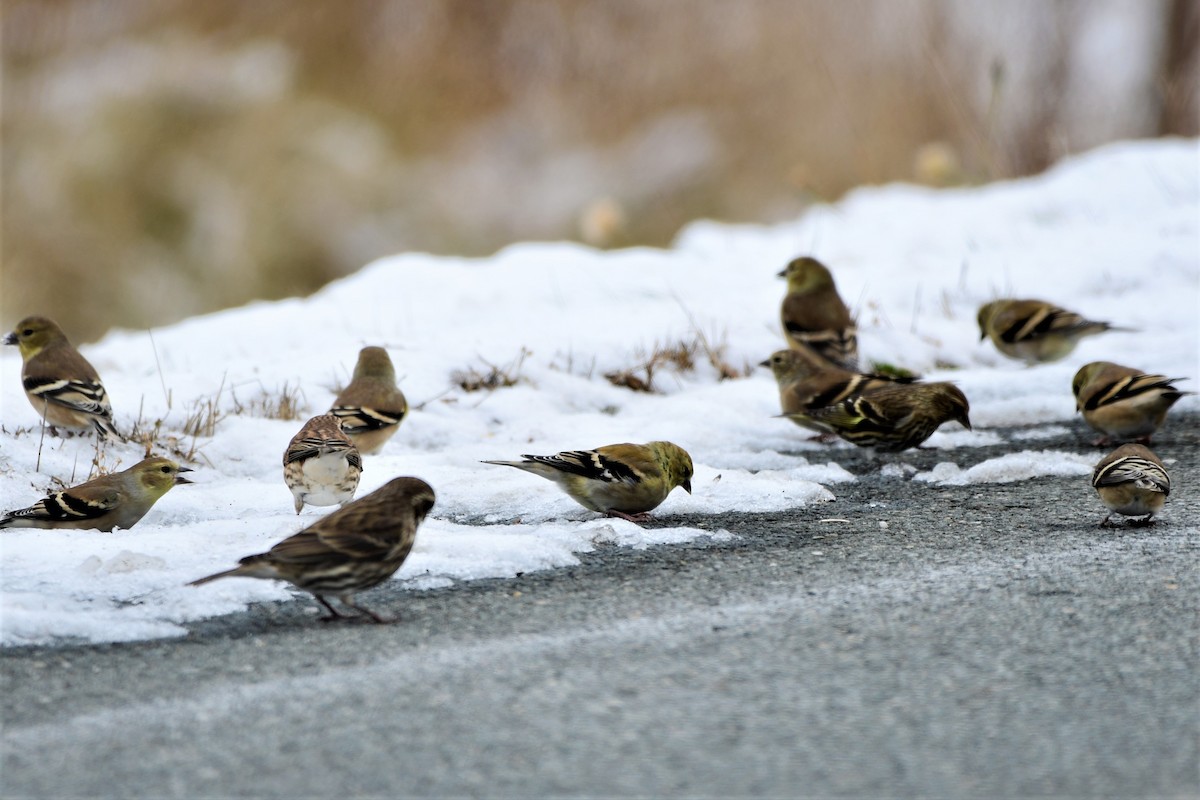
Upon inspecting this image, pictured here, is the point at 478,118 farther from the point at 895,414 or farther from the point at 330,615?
the point at 330,615

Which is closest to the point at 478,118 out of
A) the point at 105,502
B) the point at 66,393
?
the point at 66,393

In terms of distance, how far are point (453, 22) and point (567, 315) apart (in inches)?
455

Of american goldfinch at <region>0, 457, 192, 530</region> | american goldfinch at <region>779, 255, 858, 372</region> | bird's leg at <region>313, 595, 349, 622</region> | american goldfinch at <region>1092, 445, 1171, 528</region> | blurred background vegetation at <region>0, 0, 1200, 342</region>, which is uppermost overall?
blurred background vegetation at <region>0, 0, 1200, 342</region>

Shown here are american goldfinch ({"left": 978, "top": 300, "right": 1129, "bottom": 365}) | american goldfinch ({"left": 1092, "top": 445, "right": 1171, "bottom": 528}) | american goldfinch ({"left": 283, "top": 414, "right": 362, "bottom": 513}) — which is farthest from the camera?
american goldfinch ({"left": 978, "top": 300, "right": 1129, "bottom": 365})

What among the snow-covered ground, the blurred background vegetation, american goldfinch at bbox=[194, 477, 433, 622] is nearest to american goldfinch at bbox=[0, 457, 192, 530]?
the snow-covered ground

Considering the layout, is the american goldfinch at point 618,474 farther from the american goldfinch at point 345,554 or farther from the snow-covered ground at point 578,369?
the american goldfinch at point 345,554

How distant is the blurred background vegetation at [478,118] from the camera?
16.8 m

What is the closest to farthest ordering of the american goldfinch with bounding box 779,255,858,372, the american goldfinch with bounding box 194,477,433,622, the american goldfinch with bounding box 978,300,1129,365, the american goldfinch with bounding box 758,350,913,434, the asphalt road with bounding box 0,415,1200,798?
the asphalt road with bounding box 0,415,1200,798 → the american goldfinch with bounding box 194,477,433,622 → the american goldfinch with bounding box 758,350,913,434 → the american goldfinch with bounding box 779,255,858,372 → the american goldfinch with bounding box 978,300,1129,365

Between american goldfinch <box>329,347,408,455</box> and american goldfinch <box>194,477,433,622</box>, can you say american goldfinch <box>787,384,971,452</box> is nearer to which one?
american goldfinch <box>329,347,408,455</box>

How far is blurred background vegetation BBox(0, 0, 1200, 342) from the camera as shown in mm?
16812

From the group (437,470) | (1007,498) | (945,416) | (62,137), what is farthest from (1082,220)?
(62,137)

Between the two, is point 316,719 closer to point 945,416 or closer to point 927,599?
point 927,599

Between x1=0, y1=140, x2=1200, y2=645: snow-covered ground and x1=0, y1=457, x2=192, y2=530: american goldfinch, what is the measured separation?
0.47 ft

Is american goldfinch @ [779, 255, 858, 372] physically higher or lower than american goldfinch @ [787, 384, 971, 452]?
higher
